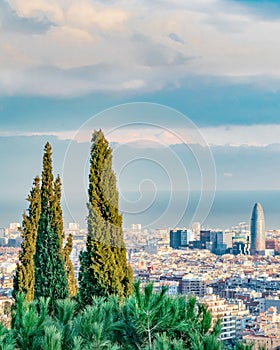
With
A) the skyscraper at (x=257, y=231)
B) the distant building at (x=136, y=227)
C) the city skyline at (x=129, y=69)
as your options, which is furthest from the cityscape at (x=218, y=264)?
the city skyline at (x=129, y=69)

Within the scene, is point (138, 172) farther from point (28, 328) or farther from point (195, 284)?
point (195, 284)

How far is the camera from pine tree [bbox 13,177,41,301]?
8578mm

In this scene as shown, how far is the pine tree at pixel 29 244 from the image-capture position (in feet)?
28.1

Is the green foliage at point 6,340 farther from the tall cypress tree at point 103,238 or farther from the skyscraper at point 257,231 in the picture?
the skyscraper at point 257,231

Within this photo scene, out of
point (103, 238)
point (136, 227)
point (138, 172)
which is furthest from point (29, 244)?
point (138, 172)

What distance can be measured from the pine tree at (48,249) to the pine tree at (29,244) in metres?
0.14

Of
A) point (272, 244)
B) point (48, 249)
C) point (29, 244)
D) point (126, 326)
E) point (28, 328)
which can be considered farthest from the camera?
point (272, 244)

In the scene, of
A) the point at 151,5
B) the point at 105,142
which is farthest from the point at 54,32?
the point at 105,142

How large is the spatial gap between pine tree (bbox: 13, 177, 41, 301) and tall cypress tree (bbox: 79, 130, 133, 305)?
5.30 feet

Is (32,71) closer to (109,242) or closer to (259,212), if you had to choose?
(109,242)

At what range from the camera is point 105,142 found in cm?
749

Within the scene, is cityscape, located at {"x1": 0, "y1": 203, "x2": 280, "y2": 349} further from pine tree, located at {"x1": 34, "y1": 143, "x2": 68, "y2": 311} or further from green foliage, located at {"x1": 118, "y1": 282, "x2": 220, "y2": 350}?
green foliage, located at {"x1": 118, "y1": 282, "x2": 220, "y2": 350}

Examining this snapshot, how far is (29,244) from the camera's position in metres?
8.96

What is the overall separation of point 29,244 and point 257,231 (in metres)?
16.1
